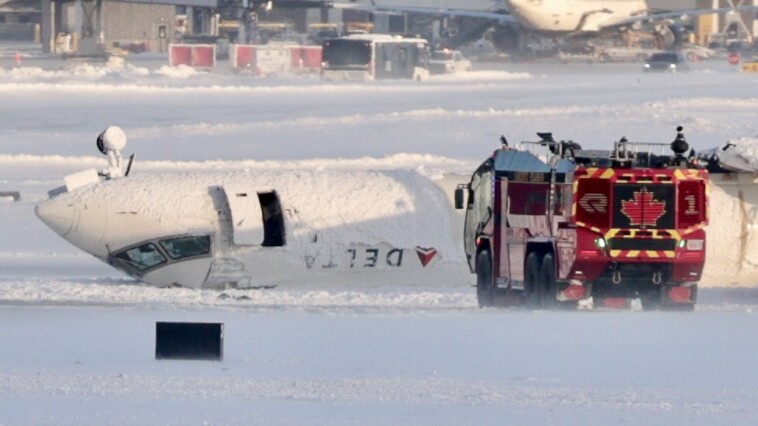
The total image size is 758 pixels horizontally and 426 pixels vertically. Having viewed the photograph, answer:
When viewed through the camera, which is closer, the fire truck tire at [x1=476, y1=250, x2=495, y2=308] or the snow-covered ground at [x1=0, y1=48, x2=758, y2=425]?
the snow-covered ground at [x1=0, y1=48, x2=758, y2=425]

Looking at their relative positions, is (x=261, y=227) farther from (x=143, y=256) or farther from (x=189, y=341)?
(x=189, y=341)

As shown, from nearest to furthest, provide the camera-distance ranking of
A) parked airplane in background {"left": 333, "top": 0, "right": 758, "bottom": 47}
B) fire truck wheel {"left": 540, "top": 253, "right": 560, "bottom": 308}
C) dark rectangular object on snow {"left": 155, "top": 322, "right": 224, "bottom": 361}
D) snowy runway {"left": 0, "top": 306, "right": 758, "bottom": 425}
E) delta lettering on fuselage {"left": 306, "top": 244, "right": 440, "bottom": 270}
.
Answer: snowy runway {"left": 0, "top": 306, "right": 758, "bottom": 425} → dark rectangular object on snow {"left": 155, "top": 322, "right": 224, "bottom": 361} → fire truck wheel {"left": 540, "top": 253, "right": 560, "bottom": 308} → delta lettering on fuselage {"left": 306, "top": 244, "right": 440, "bottom": 270} → parked airplane in background {"left": 333, "top": 0, "right": 758, "bottom": 47}

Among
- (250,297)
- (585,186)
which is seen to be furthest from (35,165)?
(585,186)

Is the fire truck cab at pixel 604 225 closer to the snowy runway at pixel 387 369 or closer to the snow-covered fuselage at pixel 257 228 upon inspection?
the snowy runway at pixel 387 369

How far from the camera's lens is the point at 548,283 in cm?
2012

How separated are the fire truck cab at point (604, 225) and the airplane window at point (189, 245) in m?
4.86

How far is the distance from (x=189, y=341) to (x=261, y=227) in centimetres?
845

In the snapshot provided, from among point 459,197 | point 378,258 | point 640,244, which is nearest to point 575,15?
point 378,258

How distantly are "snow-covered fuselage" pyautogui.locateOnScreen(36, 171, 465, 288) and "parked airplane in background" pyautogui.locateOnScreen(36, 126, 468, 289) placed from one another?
15 mm

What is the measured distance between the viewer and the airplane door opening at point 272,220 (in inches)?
926

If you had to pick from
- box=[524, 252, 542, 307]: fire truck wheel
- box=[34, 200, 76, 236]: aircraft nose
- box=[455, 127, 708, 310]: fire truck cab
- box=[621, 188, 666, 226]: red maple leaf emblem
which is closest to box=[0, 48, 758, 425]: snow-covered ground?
box=[455, 127, 708, 310]: fire truck cab

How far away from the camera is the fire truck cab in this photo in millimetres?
19219

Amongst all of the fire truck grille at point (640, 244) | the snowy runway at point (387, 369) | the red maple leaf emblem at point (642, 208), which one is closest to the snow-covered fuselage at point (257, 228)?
the snowy runway at point (387, 369)

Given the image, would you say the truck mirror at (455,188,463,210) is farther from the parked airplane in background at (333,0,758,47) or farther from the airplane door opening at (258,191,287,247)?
the parked airplane in background at (333,0,758,47)
